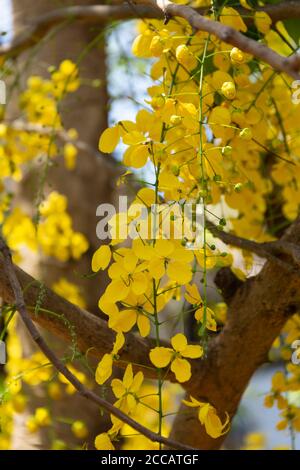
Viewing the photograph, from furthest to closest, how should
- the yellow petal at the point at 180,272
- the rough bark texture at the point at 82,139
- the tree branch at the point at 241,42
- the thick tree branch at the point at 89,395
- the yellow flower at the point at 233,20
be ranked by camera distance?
the rough bark texture at the point at 82,139 → the yellow flower at the point at 233,20 → the yellow petal at the point at 180,272 → the thick tree branch at the point at 89,395 → the tree branch at the point at 241,42

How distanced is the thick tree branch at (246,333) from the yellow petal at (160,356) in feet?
0.68

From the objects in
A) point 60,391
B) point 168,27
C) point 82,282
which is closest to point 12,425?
point 60,391

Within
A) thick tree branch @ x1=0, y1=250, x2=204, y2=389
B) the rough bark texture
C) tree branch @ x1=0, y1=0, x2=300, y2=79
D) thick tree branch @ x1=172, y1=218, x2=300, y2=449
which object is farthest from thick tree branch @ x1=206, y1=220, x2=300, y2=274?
the rough bark texture

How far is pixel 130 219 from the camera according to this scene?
0.64m

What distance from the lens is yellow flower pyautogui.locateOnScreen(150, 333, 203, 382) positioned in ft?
2.12

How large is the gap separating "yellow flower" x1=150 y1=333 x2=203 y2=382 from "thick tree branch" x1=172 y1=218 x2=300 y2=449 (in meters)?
0.20

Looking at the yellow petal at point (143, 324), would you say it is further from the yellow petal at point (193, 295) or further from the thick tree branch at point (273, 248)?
the thick tree branch at point (273, 248)

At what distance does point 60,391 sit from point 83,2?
30.9 inches

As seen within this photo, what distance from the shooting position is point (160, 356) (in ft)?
2.14

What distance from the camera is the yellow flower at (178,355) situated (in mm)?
646

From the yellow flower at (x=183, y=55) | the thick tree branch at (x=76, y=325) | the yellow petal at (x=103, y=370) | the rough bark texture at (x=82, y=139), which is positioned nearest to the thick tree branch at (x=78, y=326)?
the thick tree branch at (x=76, y=325)

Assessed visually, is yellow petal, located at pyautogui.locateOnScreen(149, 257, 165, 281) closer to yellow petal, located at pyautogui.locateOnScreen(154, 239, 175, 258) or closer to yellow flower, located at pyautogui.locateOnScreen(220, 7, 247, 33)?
yellow petal, located at pyautogui.locateOnScreen(154, 239, 175, 258)

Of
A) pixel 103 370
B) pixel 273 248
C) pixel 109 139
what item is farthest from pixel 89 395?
pixel 273 248
